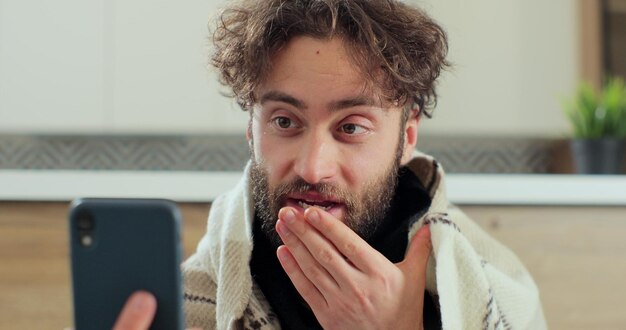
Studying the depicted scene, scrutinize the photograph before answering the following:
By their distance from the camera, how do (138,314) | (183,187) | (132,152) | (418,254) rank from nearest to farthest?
(138,314) < (418,254) < (183,187) < (132,152)

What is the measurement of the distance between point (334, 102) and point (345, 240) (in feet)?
0.49

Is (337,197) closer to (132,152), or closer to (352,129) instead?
(352,129)

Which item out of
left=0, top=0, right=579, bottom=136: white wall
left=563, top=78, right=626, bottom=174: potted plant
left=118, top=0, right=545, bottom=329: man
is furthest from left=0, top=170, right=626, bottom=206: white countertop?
left=118, top=0, right=545, bottom=329: man

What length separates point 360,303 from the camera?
873mm

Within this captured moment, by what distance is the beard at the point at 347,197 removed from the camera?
35.0 inches

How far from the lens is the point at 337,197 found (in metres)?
0.89

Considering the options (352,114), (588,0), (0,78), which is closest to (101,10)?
(0,78)

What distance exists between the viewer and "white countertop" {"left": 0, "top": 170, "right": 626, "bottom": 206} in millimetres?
1752

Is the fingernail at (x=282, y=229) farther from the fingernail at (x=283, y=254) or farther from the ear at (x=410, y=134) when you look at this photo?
the ear at (x=410, y=134)

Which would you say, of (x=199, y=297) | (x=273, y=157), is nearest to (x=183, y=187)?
(x=199, y=297)

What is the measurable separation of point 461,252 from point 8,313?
116 cm

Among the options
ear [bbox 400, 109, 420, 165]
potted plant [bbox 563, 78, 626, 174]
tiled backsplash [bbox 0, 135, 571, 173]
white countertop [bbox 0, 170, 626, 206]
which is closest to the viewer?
ear [bbox 400, 109, 420, 165]

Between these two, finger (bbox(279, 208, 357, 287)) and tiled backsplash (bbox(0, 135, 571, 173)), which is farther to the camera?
tiled backsplash (bbox(0, 135, 571, 173))

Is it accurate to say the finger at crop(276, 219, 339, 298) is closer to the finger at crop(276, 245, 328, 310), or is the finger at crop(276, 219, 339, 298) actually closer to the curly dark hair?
the finger at crop(276, 245, 328, 310)
